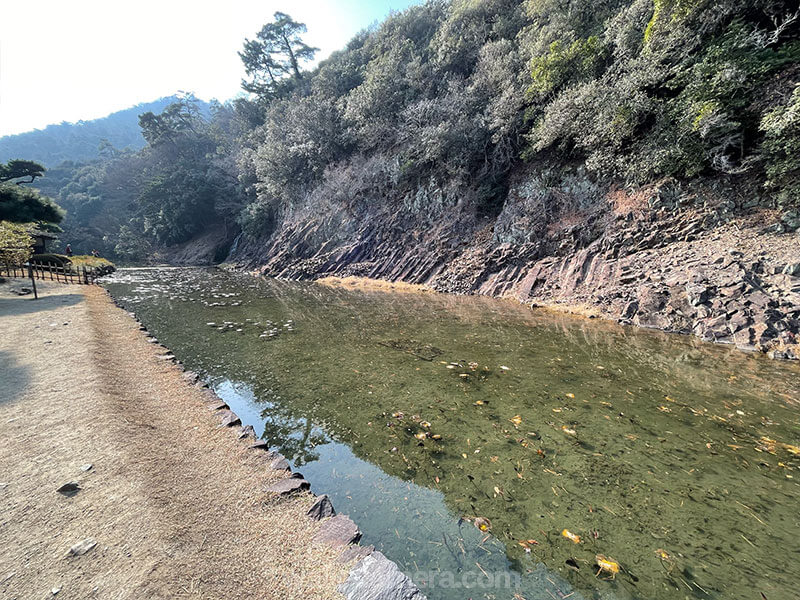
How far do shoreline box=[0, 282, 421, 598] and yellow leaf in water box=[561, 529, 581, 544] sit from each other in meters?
1.90

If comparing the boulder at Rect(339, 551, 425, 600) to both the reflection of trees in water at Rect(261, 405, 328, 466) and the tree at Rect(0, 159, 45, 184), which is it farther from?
the tree at Rect(0, 159, 45, 184)

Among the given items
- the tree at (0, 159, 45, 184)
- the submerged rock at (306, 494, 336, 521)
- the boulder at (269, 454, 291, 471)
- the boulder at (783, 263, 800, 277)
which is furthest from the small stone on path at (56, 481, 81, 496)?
the tree at (0, 159, 45, 184)

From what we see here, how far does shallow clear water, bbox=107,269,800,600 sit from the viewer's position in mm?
3023

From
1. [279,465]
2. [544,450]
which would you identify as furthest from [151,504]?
[544,450]

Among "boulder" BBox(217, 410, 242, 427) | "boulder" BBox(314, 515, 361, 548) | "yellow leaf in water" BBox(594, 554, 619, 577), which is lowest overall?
"yellow leaf in water" BBox(594, 554, 619, 577)

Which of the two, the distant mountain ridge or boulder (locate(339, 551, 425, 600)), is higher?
the distant mountain ridge

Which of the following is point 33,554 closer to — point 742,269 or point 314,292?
point 742,269

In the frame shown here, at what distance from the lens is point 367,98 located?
25.2m

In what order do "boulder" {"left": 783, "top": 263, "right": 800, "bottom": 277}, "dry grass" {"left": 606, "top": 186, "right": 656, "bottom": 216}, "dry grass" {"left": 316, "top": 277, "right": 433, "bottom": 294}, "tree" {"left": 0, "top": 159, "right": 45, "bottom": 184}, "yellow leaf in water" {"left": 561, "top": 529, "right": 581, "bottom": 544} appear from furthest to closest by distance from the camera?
"tree" {"left": 0, "top": 159, "right": 45, "bottom": 184} → "dry grass" {"left": 316, "top": 277, "right": 433, "bottom": 294} → "dry grass" {"left": 606, "top": 186, "right": 656, "bottom": 216} → "boulder" {"left": 783, "top": 263, "right": 800, "bottom": 277} → "yellow leaf in water" {"left": 561, "top": 529, "right": 581, "bottom": 544}

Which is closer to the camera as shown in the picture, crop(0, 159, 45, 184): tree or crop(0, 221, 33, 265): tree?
crop(0, 221, 33, 265): tree

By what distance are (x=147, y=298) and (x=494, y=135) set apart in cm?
2116

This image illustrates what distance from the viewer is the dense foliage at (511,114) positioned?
35.3 feet

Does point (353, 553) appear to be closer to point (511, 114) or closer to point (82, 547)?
point (82, 547)

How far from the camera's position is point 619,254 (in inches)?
514
